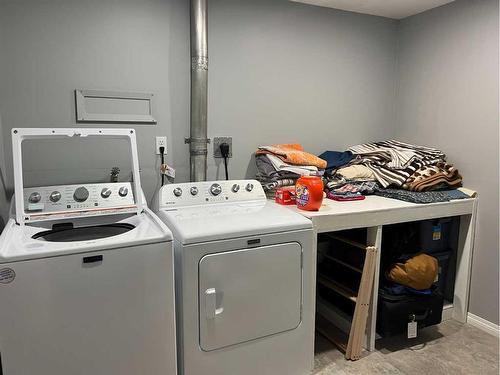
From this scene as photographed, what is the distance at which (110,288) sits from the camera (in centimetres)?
143

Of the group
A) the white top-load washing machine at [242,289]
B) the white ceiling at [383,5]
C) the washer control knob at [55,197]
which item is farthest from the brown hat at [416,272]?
the washer control knob at [55,197]

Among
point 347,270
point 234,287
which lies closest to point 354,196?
point 347,270

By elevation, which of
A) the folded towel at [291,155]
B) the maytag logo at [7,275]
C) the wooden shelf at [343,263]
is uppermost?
the folded towel at [291,155]

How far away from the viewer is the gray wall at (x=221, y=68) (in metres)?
2.00

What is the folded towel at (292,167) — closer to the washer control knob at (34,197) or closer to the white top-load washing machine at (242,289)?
the white top-load washing machine at (242,289)

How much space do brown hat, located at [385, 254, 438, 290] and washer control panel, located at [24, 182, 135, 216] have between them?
161cm

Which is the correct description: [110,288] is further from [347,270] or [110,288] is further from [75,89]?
[347,270]

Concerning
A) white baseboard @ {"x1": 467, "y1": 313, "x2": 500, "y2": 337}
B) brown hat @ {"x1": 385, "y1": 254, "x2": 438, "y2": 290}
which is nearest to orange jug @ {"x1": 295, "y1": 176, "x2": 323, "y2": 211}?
brown hat @ {"x1": 385, "y1": 254, "x2": 438, "y2": 290}

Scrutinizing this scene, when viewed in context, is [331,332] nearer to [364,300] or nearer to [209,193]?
[364,300]

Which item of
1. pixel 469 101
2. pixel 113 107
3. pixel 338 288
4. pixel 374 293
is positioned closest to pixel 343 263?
pixel 338 288

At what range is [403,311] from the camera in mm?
2219

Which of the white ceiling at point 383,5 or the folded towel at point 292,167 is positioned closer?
the folded towel at point 292,167

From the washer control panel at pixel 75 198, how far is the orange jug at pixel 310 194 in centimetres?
90

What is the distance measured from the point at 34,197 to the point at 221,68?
4.49ft
